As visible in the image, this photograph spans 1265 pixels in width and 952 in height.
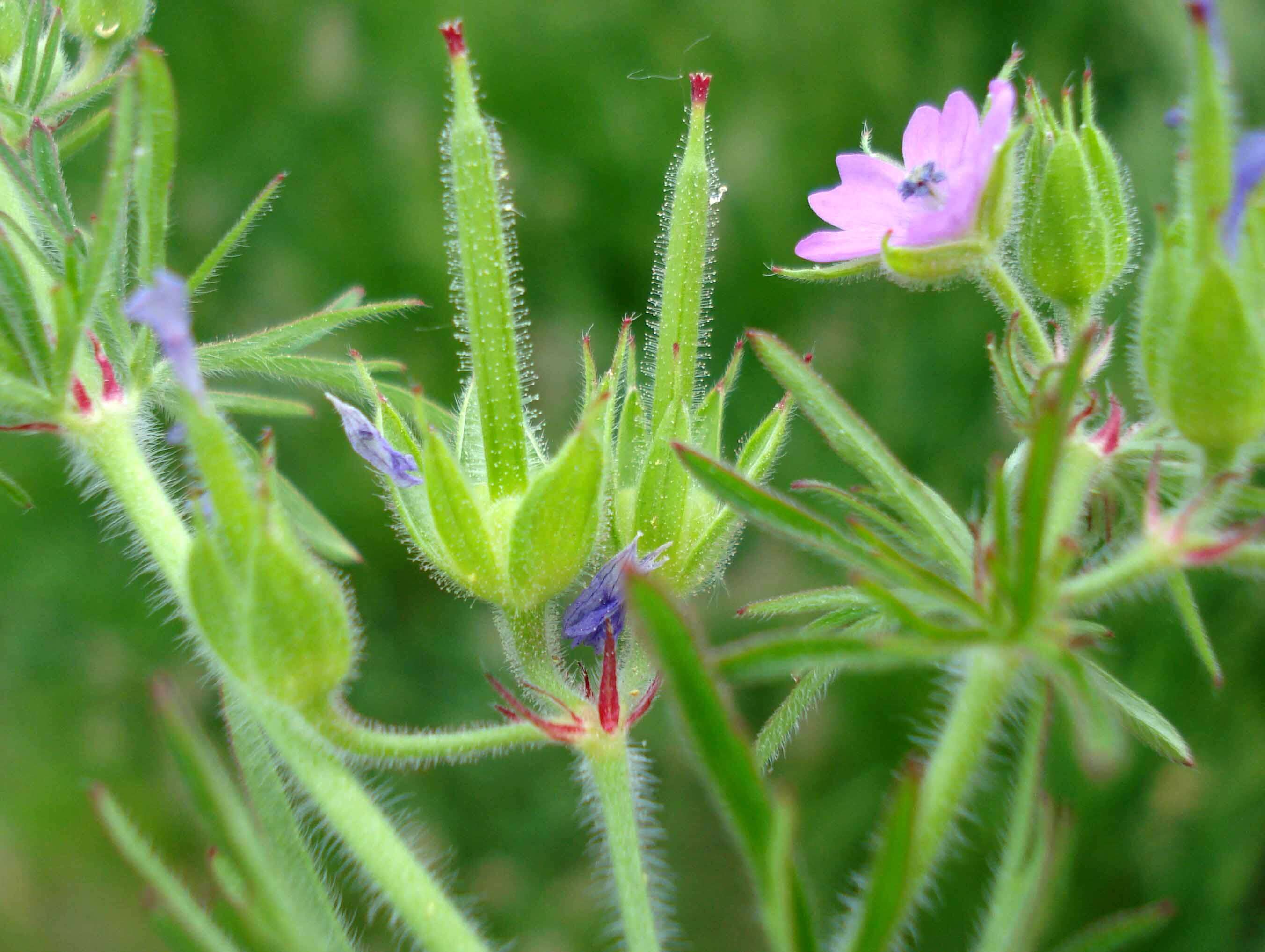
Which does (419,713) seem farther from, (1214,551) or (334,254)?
(1214,551)

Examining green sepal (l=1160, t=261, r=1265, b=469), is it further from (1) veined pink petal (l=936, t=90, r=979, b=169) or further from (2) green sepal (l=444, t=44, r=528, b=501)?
(2) green sepal (l=444, t=44, r=528, b=501)

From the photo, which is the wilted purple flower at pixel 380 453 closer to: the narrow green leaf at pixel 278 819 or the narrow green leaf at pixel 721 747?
the narrow green leaf at pixel 278 819

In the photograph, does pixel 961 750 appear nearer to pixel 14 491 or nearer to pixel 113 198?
pixel 113 198

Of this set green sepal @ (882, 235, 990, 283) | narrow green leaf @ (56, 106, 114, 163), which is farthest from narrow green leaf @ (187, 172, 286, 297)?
green sepal @ (882, 235, 990, 283)

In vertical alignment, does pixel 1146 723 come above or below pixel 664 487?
below

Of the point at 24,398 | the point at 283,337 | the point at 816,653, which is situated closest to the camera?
the point at 816,653

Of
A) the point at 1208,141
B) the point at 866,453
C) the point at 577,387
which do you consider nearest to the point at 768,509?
the point at 866,453
